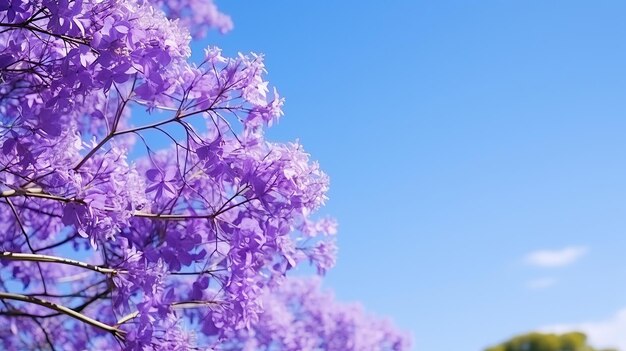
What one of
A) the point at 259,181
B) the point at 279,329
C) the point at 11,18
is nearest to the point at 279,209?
the point at 259,181

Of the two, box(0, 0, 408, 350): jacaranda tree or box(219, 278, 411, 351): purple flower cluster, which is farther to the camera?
box(219, 278, 411, 351): purple flower cluster

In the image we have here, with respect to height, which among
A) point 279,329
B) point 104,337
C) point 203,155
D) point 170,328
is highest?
point 279,329

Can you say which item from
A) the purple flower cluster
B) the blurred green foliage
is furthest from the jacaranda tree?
the blurred green foliage

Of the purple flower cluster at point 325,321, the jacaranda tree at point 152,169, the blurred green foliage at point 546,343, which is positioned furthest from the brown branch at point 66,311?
the blurred green foliage at point 546,343

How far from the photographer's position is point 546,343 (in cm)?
4547

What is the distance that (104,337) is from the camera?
9.39 meters

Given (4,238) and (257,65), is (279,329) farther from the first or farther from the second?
(257,65)

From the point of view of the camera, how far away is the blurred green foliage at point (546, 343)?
1767 inches

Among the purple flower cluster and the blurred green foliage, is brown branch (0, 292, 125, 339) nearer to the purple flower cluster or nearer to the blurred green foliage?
the purple flower cluster

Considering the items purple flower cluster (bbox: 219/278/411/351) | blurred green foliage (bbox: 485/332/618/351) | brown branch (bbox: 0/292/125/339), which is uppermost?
blurred green foliage (bbox: 485/332/618/351)

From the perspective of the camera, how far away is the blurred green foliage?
44875 mm

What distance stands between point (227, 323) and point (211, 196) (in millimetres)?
908

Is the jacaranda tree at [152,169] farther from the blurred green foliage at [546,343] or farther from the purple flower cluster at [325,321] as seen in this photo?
the blurred green foliage at [546,343]

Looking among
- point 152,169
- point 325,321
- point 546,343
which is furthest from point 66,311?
point 546,343
